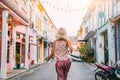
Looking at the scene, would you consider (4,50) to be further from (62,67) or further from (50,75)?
(62,67)

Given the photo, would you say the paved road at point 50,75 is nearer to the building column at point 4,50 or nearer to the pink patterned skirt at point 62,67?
the building column at point 4,50

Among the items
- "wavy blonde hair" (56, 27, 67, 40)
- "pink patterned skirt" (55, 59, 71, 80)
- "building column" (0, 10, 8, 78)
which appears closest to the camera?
"pink patterned skirt" (55, 59, 71, 80)

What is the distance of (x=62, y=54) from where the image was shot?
6859 mm

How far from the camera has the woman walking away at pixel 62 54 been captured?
6.79 metres

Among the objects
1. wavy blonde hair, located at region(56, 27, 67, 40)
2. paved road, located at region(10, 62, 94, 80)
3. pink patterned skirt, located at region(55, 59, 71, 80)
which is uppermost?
wavy blonde hair, located at region(56, 27, 67, 40)

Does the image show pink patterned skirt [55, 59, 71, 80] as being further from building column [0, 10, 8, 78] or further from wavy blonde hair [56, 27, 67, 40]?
building column [0, 10, 8, 78]

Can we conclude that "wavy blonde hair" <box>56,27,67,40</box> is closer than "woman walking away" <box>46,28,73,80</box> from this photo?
No

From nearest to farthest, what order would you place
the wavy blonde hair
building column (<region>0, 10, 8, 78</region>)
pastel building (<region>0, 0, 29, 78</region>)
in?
the wavy blonde hair → building column (<region>0, 10, 8, 78</region>) → pastel building (<region>0, 0, 29, 78</region>)

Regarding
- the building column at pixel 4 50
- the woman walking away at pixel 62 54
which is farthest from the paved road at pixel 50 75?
the woman walking away at pixel 62 54

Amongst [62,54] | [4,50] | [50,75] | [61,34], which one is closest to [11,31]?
[50,75]

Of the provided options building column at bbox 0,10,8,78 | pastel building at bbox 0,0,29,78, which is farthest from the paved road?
pastel building at bbox 0,0,29,78

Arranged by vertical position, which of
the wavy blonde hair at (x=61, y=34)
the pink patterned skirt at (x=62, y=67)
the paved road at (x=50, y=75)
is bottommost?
the paved road at (x=50, y=75)

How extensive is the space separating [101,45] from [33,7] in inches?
320

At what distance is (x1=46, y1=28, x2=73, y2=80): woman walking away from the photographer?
6.79 metres
